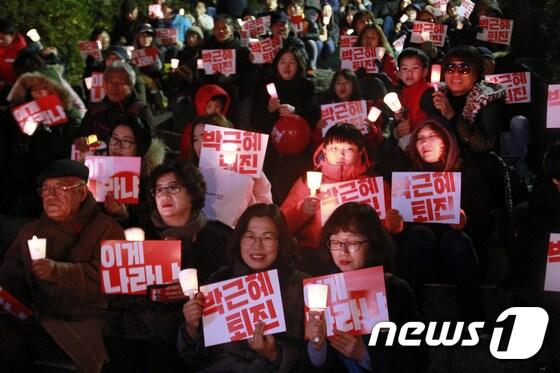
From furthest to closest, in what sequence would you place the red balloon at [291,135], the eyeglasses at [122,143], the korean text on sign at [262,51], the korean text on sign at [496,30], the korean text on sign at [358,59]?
the korean text on sign at [262,51] < the korean text on sign at [496,30] < the korean text on sign at [358,59] < the red balloon at [291,135] < the eyeglasses at [122,143]

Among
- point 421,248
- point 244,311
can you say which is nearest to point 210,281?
point 244,311

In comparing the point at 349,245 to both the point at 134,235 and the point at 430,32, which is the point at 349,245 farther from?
the point at 430,32

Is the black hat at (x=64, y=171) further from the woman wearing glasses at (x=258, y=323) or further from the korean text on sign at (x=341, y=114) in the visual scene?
the korean text on sign at (x=341, y=114)

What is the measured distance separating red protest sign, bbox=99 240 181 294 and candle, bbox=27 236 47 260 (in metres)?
0.31

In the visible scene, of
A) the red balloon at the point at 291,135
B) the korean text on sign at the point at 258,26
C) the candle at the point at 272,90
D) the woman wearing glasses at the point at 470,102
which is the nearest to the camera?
the woman wearing glasses at the point at 470,102

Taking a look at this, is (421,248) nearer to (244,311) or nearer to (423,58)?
(244,311)

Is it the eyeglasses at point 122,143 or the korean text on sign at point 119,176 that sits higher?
the eyeglasses at point 122,143

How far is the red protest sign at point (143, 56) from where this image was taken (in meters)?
10.5

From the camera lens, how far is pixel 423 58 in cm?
670

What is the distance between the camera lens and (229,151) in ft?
18.3

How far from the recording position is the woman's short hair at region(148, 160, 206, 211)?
15.9 feet

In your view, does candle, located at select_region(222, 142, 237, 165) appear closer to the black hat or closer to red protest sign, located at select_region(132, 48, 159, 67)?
the black hat

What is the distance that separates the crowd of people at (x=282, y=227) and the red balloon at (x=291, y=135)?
0.04m

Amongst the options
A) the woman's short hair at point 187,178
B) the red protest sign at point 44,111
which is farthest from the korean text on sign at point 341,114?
the red protest sign at point 44,111
